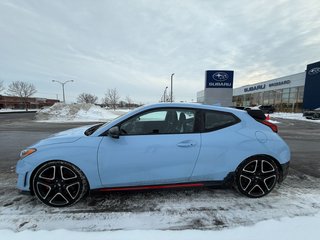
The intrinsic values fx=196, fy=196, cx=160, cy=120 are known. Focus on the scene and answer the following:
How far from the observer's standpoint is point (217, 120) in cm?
312

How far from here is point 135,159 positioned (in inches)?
112

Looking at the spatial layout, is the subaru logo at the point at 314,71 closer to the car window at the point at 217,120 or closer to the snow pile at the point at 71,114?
the snow pile at the point at 71,114

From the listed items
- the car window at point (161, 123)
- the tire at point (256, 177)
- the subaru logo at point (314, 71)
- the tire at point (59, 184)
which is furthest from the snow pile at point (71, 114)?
the subaru logo at point (314, 71)

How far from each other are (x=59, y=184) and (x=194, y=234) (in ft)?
6.56

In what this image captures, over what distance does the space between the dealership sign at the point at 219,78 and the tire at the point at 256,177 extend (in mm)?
10202

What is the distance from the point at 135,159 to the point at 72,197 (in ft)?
3.64

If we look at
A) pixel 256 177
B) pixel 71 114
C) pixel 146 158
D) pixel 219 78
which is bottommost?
pixel 71 114

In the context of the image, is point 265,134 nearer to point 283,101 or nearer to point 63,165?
point 63,165

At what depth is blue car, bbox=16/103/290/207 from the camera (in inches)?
111

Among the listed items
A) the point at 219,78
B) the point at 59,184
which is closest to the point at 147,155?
the point at 59,184

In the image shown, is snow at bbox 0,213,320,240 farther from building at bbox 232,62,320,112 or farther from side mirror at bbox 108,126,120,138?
building at bbox 232,62,320,112

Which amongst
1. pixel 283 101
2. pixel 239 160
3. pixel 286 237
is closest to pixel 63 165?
pixel 239 160

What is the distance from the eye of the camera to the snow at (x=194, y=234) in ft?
7.45

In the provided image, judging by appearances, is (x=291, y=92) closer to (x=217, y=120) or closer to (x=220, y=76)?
(x=220, y=76)
